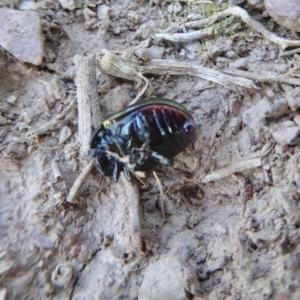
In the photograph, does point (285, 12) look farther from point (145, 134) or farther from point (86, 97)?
point (86, 97)

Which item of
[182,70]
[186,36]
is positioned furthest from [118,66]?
[186,36]

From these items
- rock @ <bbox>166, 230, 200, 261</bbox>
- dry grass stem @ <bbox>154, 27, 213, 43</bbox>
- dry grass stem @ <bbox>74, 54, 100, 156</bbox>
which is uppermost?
dry grass stem @ <bbox>154, 27, 213, 43</bbox>

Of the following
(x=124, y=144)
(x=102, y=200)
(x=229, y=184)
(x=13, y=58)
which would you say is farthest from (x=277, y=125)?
(x=13, y=58)

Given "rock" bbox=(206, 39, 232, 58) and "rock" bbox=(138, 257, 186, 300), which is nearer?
"rock" bbox=(138, 257, 186, 300)

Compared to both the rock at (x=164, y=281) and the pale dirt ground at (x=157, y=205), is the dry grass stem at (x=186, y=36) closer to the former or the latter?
the pale dirt ground at (x=157, y=205)

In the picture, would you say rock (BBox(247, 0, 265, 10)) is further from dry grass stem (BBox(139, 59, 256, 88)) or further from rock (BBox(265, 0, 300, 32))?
dry grass stem (BBox(139, 59, 256, 88))

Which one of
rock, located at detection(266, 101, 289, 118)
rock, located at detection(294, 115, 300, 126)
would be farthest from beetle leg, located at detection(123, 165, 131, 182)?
rock, located at detection(294, 115, 300, 126)

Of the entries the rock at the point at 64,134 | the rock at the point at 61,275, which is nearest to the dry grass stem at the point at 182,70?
the rock at the point at 64,134
